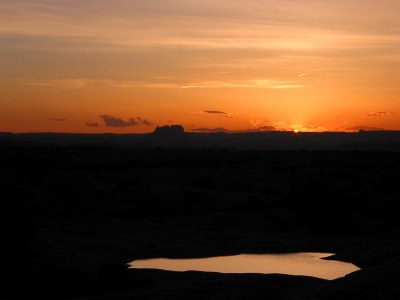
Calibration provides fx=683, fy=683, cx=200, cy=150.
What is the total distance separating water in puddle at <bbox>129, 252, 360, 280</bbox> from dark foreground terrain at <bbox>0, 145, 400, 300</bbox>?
0.93 metres

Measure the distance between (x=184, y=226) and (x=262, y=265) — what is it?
11514 mm

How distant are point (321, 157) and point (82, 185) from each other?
134 ft

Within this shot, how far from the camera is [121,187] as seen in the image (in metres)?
48.7

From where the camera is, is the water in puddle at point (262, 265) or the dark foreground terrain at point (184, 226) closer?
the dark foreground terrain at point (184, 226)

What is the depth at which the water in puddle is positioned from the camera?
24641 millimetres

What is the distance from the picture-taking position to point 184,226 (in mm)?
37188

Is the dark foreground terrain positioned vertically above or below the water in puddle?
above

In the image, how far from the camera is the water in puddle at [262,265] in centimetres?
2464

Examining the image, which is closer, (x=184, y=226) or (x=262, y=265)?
(x=262, y=265)

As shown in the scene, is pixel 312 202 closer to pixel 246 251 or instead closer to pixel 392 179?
pixel 246 251

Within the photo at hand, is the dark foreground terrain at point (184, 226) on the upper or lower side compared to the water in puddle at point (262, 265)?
Result: upper

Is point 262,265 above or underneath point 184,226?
underneath

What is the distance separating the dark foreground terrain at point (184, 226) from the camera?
2044cm

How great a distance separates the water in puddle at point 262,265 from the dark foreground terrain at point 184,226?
0.93 meters
